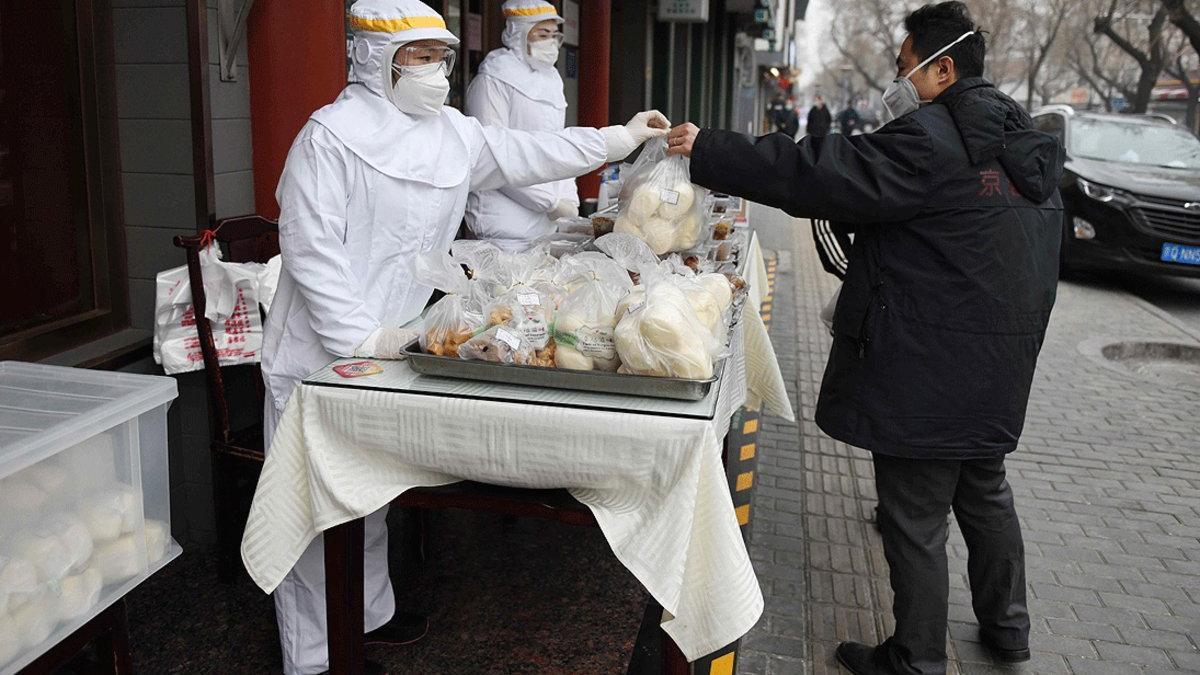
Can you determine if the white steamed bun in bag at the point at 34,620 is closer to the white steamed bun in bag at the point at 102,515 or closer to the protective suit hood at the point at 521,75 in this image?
the white steamed bun in bag at the point at 102,515

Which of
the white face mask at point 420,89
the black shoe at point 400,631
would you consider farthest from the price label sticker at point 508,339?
the black shoe at point 400,631

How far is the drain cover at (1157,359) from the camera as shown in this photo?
7.59m

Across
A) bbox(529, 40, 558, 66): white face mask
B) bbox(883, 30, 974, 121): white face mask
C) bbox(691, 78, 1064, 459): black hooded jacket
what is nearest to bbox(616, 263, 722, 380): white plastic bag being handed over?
bbox(691, 78, 1064, 459): black hooded jacket

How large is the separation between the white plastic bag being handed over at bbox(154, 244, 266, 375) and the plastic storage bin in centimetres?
107

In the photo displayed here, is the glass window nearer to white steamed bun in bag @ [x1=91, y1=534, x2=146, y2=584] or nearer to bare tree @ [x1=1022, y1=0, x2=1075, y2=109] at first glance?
white steamed bun in bag @ [x1=91, y1=534, x2=146, y2=584]

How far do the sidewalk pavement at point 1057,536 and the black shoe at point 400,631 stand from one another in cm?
110

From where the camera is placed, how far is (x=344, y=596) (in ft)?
8.43

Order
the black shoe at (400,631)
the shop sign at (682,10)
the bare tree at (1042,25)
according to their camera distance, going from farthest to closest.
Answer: the bare tree at (1042,25) → the shop sign at (682,10) → the black shoe at (400,631)

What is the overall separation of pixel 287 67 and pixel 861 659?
3.00 meters

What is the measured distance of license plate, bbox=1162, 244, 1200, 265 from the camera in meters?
10.1

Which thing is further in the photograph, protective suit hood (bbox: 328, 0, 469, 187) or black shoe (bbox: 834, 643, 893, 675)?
black shoe (bbox: 834, 643, 893, 675)

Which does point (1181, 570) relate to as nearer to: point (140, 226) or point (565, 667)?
point (565, 667)

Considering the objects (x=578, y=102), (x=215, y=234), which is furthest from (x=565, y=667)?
(x=578, y=102)

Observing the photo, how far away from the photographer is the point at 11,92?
3.35m
